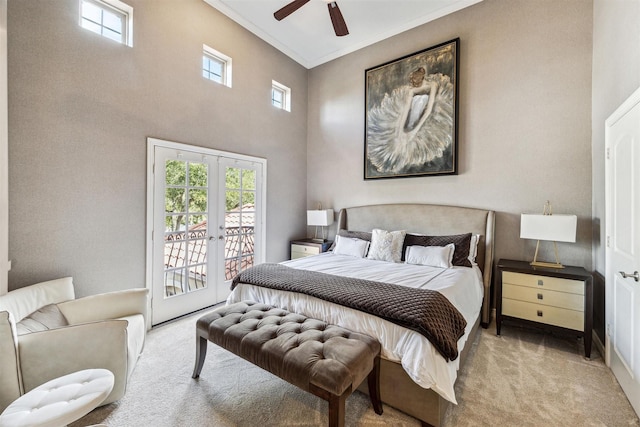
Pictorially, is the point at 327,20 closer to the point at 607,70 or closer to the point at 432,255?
the point at 607,70

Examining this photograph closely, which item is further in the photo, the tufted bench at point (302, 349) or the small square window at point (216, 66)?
the small square window at point (216, 66)

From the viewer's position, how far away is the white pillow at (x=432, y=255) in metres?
2.97

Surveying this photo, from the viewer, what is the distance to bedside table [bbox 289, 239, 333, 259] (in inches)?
172

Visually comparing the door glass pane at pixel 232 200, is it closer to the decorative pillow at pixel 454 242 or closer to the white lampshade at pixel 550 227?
the decorative pillow at pixel 454 242

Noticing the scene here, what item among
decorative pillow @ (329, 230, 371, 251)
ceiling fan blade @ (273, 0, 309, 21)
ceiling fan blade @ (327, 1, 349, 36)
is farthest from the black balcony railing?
ceiling fan blade @ (327, 1, 349, 36)

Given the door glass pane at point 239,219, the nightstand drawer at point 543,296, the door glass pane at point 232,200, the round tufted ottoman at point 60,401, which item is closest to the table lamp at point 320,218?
the door glass pane at point 239,219

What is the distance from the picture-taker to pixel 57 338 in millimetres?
1592

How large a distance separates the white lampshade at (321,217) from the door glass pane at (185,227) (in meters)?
1.75

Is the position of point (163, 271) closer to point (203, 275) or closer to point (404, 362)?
point (203, 275)

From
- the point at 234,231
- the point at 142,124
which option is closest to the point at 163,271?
the point at 234,231

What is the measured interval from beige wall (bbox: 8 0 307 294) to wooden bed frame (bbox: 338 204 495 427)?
2.33 meters

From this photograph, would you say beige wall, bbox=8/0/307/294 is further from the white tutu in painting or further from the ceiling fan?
the white tutu in painting

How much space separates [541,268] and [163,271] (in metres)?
4.10

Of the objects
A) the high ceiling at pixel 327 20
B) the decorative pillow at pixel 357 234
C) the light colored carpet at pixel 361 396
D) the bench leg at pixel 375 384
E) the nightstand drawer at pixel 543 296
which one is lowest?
the light colored carpet at pixel 361 396
